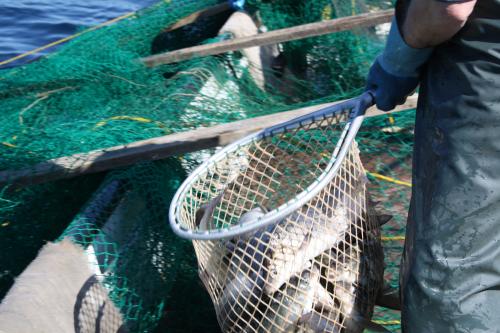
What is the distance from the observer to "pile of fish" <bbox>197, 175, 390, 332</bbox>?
83.2 inches

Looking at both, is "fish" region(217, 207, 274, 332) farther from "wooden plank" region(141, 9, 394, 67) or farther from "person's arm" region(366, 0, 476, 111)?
"wooden plank" region(141, 9, 394, 67)

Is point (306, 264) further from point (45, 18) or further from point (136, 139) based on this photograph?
point (45, 18)

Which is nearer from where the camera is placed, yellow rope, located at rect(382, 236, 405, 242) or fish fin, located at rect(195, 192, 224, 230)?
fish fin, located at rect(195, 192, 224, 230)

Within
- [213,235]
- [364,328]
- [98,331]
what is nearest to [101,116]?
[98,331]

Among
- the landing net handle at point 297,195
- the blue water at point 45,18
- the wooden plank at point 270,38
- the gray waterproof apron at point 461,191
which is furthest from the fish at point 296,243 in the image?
the blue water at point 45,18

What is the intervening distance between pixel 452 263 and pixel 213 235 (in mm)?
819

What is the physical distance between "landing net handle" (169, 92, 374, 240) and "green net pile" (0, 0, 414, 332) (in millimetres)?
634

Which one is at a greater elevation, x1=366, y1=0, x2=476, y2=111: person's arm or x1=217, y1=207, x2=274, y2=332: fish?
x1=366, y1=0, x2=476, y2=111: person's arm

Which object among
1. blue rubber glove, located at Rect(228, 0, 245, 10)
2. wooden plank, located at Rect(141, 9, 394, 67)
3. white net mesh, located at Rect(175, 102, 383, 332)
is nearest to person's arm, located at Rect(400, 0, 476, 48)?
white net mesh, located at Rect(175, 102, 383, 332)

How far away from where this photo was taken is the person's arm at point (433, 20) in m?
1.75

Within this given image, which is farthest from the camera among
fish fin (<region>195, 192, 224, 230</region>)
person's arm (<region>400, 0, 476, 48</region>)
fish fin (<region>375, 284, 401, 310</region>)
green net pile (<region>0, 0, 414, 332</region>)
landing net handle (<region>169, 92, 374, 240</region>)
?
green net pile (<region>0, 0, 414, 332</region>)

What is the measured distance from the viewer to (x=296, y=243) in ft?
6.99

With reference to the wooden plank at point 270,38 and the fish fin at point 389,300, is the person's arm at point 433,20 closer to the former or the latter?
the fish fin at point 389,300

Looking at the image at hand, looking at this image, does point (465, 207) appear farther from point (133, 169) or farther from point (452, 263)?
point (133, 169)
